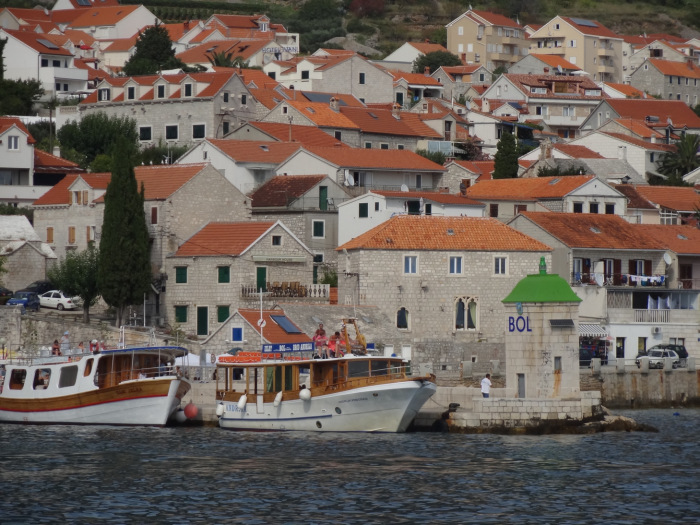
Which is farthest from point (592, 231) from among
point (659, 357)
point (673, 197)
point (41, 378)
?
point (41, 378)

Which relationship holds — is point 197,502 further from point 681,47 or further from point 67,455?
point 681,47

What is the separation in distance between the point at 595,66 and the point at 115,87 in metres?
74.7

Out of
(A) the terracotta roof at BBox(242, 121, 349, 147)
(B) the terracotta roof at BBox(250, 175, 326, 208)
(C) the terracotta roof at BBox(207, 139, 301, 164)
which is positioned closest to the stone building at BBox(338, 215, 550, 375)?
(B) the terracotta roof at BBox(250, 175, 326, 208)

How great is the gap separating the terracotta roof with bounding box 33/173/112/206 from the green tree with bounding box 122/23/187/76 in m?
39.4

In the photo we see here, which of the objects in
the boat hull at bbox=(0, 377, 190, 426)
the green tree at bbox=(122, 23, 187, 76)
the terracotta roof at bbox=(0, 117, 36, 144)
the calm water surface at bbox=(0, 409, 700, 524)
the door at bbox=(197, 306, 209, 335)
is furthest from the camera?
the green tree at bbox=(122, 23, 187, 76)

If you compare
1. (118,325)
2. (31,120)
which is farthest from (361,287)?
(31,120)

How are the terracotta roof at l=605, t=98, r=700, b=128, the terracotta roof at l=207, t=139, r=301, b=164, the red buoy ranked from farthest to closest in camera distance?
the terracotta roof at l=605, t=98, r=700, b=128 < the terracotta roof at l=207, t=139, r=301, b=164 < the red buoy

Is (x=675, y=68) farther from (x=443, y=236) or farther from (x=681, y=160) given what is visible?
(x=443, y=236)

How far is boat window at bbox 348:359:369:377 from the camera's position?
5272cm

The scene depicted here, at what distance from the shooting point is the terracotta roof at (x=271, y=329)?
62.5 m

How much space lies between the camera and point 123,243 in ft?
233


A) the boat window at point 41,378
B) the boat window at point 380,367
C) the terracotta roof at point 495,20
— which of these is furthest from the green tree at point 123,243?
the terracotta roof at point 495,20

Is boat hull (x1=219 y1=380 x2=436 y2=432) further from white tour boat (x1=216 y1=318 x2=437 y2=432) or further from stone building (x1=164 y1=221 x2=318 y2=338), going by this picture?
stone building (x1=164 y1=221 x2=318 y2=338)

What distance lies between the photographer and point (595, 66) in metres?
167
